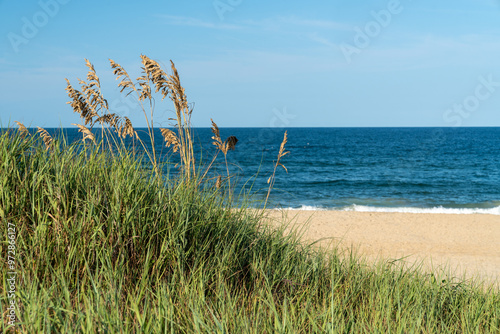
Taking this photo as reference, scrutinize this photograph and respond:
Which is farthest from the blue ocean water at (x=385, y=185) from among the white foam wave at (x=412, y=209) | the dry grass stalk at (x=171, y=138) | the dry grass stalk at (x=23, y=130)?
the dry grass stalk at (x=23, y=130)

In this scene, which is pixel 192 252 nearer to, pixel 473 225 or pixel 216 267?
pixel 216 267

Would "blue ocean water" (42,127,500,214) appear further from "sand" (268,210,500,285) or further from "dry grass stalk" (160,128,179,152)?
"dry grass stalk" (160,128,179,152)

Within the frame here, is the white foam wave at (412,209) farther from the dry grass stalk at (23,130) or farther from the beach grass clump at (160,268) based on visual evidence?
the dry grass stalk at (23,130)

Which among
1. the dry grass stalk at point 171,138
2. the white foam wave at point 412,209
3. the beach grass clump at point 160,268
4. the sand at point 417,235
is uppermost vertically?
the dry grass stalk at point 171,138

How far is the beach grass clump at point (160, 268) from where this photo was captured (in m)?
2.13

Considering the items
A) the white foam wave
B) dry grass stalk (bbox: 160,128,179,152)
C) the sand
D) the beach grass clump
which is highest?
dry grass stalk (bbox: 160,128,179,152)

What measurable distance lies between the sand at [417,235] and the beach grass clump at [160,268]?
16.9 ft

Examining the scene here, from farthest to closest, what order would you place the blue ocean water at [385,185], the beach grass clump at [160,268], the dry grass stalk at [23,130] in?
the blue ocean water at [385,185] → the dry grass stalk at [23,130] → the beach grass clump at [160,268]

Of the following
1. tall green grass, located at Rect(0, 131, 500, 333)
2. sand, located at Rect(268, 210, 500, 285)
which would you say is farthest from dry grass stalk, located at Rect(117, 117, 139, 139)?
sand, located at Rect(268, 210, 500, 285)

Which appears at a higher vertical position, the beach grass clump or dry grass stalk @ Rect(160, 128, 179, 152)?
dry grass stalk @ Rect(160, 128, 179, 152)

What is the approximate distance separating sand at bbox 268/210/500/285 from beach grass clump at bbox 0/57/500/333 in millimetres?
5161

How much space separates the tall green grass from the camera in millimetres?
2141

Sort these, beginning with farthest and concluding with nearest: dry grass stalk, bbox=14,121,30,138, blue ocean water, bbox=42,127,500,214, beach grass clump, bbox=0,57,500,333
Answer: blue ocean water, bbox=42,127,500,214, dry grass stalk, bbox=14,121,30,138, beach grass clump, bbox=0,57,500,333

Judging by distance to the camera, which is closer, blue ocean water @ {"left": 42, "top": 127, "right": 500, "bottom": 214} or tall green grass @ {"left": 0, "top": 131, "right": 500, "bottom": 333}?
tall green grass @ {"left": 0, "top": 131, "right": 500, "bottom": 333}
